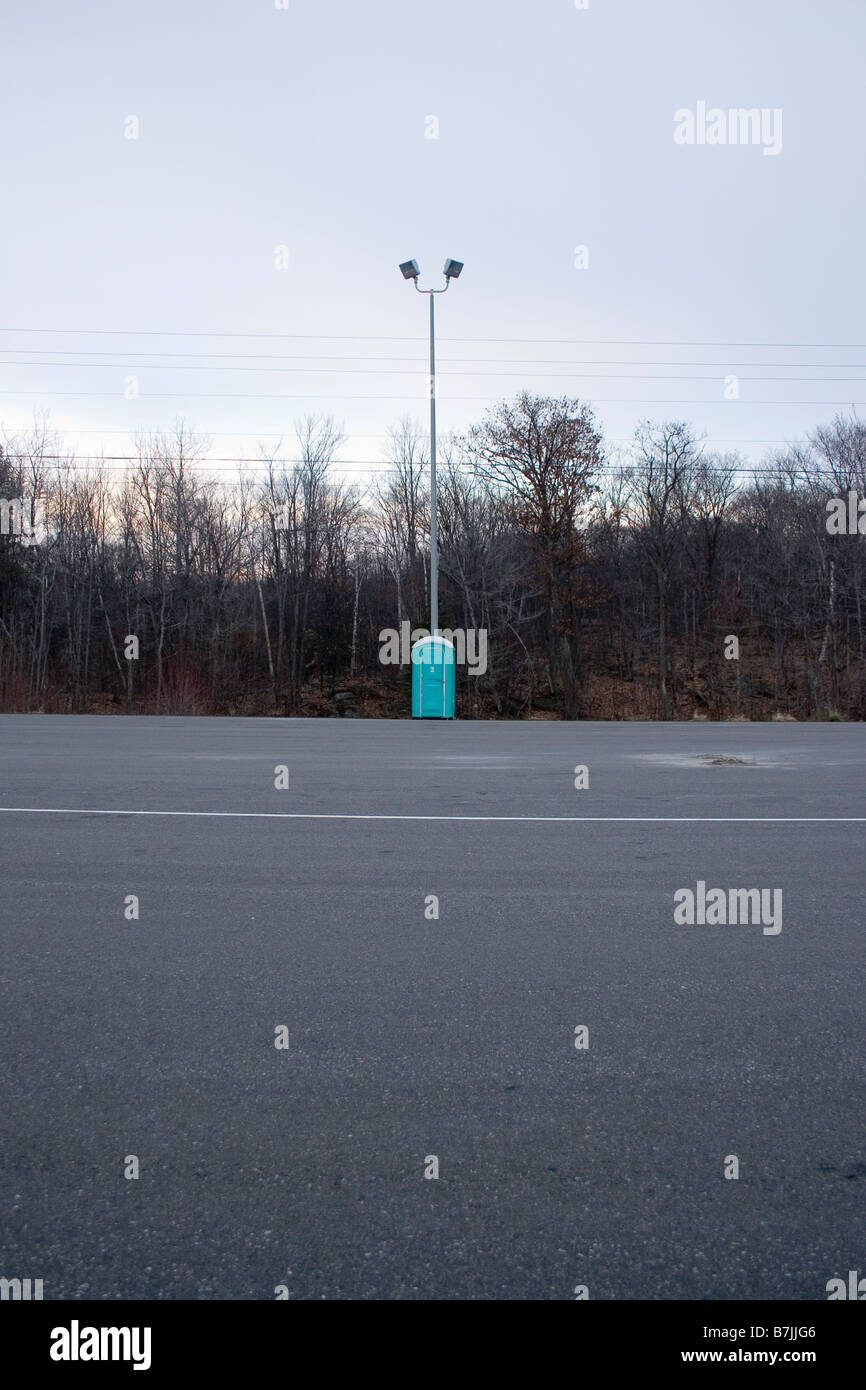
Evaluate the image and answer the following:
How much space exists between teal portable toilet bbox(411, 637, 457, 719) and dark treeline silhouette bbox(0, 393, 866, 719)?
46.9 ft

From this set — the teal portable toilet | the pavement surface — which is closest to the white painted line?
the pavement surface

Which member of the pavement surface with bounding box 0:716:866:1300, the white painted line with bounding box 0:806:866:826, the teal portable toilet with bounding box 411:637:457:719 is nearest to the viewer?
the pavement surface with bounding box 0:716:866:1300

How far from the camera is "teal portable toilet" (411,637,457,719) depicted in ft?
75.9

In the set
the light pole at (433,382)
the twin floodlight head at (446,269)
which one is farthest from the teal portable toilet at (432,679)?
the twin floodlight head at (446,269)

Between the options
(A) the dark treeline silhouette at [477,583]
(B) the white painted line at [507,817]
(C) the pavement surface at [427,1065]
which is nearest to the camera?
(C) the pavement surface at [427,1065]

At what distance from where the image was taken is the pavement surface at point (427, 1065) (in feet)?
8.56

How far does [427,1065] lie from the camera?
12.1 ft

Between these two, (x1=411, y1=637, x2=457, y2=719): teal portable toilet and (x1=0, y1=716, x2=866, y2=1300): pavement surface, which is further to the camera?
(x1=411, y1=637, x2=457, y2=719): teal portable toilet

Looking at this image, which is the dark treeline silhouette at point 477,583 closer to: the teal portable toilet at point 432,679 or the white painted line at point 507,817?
the teal portable toilet at point 432,679

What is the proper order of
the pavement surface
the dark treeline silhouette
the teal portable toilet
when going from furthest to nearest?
the dark treeline silhouette < the teal portable toilet < the pavement surface

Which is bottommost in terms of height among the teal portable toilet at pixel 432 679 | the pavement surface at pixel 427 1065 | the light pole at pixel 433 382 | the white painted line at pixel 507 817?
the pavement surface at pixel 427 1065

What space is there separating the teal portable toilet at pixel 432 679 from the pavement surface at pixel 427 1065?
14701mm

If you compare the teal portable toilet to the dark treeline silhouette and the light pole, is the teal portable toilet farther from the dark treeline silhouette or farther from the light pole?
the dark treeline silhouette
